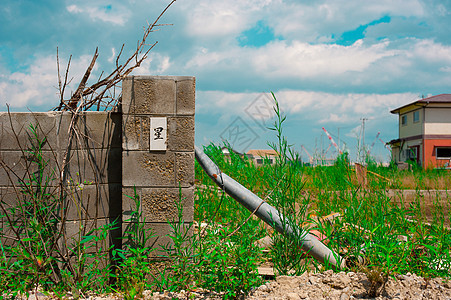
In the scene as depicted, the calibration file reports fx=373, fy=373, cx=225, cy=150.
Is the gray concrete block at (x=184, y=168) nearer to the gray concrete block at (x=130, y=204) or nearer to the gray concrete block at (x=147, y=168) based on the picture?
the gray concrete block at (x=147, y=168)

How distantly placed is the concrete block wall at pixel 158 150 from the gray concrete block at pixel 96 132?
211 mm

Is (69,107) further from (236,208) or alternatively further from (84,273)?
(236,208)

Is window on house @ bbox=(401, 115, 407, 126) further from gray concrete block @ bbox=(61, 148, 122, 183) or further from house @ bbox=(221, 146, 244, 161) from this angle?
gray concrete block @ bbox=(61, 148, 122, 183)

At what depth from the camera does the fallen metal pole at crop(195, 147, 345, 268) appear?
3435 millimetres

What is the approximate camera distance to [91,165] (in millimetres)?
3641

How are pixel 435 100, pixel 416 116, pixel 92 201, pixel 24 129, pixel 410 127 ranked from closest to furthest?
pixel 92 201 < pixel 24 129 < pixel 435 100 < pixel 416 116 < pixel 410 127

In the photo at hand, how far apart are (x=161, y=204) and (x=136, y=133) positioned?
70cm

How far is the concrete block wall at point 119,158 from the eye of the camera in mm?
3463

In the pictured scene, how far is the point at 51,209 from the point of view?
11.7ft

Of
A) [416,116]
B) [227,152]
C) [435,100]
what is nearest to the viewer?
[227,152]

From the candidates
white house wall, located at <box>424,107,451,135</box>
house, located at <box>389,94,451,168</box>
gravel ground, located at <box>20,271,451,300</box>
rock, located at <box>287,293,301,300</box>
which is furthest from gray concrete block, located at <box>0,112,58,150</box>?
white house wall, located at <box>424,107,451,135</box>

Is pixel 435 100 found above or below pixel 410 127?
above

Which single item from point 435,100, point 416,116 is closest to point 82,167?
point 435,100

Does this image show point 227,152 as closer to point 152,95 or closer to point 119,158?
point 119,158
